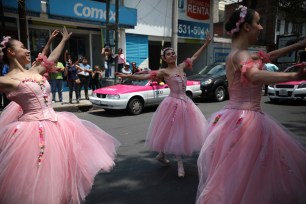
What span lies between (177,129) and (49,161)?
2.32 meters

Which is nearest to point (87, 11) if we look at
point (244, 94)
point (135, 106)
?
point (135, 106)

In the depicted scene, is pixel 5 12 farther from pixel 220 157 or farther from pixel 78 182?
pixel 220 157

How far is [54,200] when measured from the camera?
2.86 m

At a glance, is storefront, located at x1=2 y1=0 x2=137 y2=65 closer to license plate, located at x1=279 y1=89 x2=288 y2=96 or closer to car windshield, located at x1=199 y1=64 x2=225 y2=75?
car windshield, located at x1=199 y1=64 x2=225 y2=75

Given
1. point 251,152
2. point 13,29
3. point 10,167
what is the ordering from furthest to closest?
1. point 13,29
2. point 10,167
3. point 251,152

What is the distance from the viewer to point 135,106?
10.6m

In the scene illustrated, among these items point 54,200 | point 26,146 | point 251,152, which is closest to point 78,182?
point 54,200

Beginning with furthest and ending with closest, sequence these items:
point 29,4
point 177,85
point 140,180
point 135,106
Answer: point 29,4 < point 135,106 < point 177,85 < point 140,180

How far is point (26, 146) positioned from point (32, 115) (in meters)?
0.34

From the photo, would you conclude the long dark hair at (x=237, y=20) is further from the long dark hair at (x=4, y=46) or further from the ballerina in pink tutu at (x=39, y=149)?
the long dark hair at (x=4, y=46)

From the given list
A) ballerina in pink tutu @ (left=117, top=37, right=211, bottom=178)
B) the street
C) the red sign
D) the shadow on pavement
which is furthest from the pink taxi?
the red sign

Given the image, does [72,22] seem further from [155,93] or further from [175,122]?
[175,122]

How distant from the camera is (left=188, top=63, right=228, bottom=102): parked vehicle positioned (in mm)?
13312

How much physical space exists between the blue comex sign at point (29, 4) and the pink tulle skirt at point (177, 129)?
10487mm
